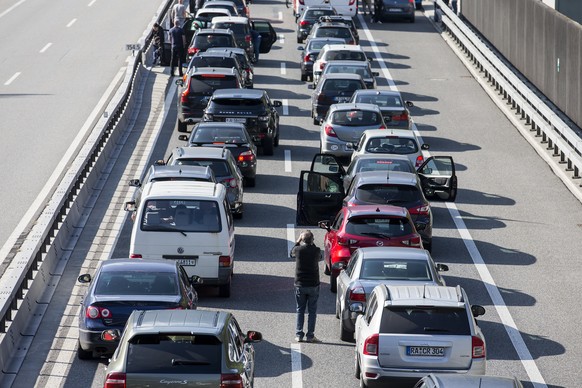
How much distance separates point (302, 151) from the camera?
A: 37.2 meters

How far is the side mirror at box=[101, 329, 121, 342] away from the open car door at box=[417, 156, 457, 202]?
1270 cm

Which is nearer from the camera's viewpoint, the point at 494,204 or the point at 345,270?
the point at 345,270

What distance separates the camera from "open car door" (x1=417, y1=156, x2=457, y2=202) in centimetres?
3019

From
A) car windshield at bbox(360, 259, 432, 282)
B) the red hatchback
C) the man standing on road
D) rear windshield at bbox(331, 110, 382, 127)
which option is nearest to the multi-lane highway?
the red hatchback

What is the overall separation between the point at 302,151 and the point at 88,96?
1054 cm

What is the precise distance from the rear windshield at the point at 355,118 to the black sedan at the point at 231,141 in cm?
340

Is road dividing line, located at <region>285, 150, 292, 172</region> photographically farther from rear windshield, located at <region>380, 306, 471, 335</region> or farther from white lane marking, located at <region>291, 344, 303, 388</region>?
rear windshield, located at <region>380, 306, 471, 335</region>

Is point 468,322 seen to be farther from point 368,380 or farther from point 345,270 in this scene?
point 345,270

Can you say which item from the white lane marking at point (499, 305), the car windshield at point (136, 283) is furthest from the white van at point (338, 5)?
the car windshield at point (136, 283)

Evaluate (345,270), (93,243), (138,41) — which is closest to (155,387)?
(345,270)

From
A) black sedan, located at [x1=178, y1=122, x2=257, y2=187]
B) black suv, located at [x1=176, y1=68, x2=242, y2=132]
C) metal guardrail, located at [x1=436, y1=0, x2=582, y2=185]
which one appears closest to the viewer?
black sedan, located at [x1=178, y1=122, x2=257, y2=187]

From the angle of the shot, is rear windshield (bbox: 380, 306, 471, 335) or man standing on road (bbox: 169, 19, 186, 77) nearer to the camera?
rear windshield (bbox: 380, 306, 471, 335)

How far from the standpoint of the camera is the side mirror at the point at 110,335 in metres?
18.2

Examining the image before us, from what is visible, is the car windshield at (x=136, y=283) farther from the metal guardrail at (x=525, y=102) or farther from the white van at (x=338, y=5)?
the white van at (x=338, y=5)
